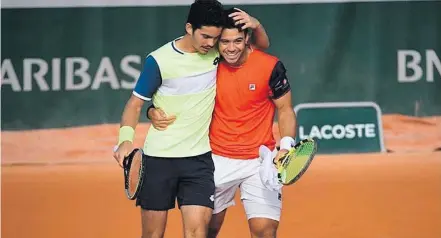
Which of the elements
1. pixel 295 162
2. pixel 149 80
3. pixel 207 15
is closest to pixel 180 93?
pixel 149 80

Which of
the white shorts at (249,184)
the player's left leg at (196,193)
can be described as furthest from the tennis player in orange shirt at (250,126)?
the player's left leg at (196,193)

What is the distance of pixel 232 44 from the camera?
5902mm

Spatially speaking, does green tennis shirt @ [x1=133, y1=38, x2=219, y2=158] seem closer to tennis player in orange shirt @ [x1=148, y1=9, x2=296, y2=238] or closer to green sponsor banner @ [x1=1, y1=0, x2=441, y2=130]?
tennis player in orange shirt @ [x1=148, y1=9, x2=296, y2=238]

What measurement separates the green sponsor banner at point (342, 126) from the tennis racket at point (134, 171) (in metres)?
2.40

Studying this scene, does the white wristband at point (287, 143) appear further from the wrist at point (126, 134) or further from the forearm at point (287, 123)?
the wrist at point (126, 134)

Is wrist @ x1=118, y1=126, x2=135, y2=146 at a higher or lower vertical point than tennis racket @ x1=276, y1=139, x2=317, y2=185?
higher

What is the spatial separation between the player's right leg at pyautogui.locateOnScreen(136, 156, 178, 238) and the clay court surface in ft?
5.54

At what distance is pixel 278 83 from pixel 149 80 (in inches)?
27.5

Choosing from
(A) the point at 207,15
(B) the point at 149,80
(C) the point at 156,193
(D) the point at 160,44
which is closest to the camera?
(A) the point at 207,15

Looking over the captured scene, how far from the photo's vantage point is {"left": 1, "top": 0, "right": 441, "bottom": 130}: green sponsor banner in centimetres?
802

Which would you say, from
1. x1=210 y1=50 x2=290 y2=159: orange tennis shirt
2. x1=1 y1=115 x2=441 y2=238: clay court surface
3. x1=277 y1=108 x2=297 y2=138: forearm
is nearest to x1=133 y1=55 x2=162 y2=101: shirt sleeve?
x1=210 y1=50 x2=290 y2=159: orange tennis shirt

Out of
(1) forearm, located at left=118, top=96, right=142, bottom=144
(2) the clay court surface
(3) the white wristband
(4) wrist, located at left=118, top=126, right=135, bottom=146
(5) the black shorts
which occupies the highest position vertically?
(1) forearm, located at left=118, top=96, right=142, bottom=144

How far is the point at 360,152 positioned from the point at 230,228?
1.16 meters

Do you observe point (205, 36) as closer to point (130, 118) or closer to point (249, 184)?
point (130, 118)
